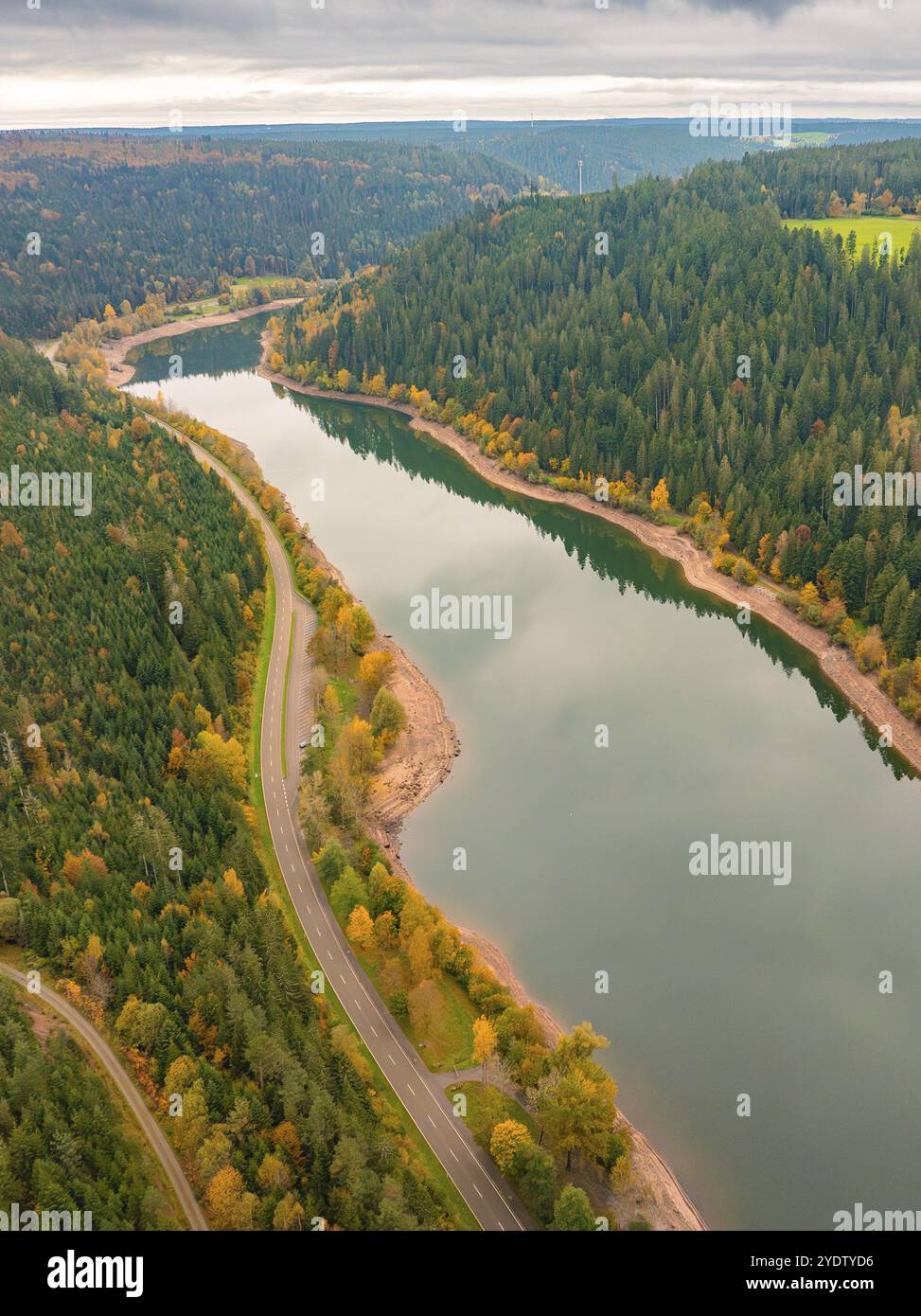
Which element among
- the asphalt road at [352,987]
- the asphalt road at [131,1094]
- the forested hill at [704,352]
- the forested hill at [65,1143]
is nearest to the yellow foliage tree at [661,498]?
the forested hill at [704,352]

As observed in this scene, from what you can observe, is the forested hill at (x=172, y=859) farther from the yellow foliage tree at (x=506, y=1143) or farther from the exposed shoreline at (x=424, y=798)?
the exposed shoreline at (x=424, y=798)

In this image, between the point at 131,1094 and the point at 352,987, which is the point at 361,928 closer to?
the point at 352,987

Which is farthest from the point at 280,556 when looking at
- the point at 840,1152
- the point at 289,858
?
the point at 840,1152

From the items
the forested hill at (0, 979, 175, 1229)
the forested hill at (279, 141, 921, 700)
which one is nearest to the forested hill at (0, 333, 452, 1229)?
the forested hill at (0, 979, 175, 1229)

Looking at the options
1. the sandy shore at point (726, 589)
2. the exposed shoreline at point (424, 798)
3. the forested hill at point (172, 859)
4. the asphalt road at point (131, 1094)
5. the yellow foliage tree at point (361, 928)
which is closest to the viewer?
the asphalt road at point (131, 1094)

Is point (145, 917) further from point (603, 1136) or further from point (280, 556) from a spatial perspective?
point (280, 556)
